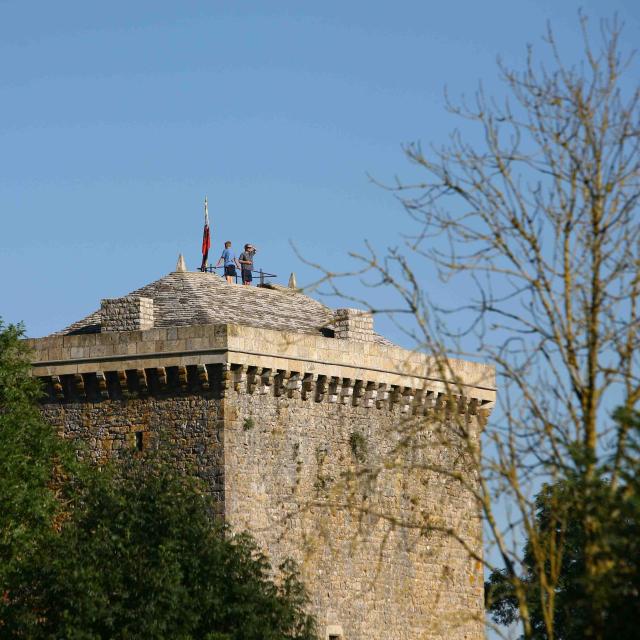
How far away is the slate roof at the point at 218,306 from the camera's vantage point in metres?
38.6

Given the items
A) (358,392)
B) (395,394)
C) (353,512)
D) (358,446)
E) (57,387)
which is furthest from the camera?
(395,394)

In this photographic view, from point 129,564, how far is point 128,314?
658 centimetres

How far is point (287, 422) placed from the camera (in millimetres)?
37469

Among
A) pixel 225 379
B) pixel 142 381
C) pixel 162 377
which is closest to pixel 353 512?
pixel 225 379

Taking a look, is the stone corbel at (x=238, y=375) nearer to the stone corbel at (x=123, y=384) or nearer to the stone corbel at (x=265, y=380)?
the stone corbel at (x=265, y=380)

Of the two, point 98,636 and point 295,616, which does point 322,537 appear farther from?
point 98,636

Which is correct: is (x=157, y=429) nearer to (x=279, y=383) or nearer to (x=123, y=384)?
(x=123, y=384)

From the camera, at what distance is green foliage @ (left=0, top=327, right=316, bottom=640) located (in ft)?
107

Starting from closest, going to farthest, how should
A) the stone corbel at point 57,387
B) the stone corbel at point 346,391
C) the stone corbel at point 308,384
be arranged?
1. the stone corbel at point 308,384
2. the stone corbel at point 57,387
3. the stone corbel at point 346,391

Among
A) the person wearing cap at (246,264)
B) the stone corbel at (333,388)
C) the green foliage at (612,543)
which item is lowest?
the green foliage at (612,543)

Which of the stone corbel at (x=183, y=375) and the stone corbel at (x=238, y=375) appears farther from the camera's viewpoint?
the stone corbel at (x=183, y=375)

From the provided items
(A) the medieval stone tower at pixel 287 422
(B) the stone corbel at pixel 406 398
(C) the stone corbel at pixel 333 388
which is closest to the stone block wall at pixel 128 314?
(A) the medieval stone tower at pixel 287 422

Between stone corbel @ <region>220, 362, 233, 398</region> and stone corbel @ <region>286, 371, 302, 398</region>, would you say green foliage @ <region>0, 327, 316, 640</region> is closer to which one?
stone corbel @ <region>220, 362, 233, 398</region>

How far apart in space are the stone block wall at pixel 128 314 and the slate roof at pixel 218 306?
1.47 feet
